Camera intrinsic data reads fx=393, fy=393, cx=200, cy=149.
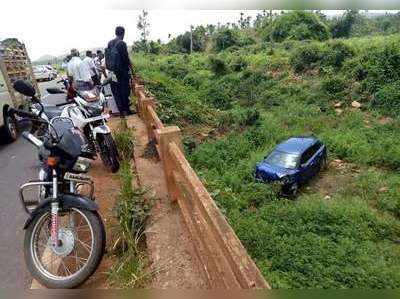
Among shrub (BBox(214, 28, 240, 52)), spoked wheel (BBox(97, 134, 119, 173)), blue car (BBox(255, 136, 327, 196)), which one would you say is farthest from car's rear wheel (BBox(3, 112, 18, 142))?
shrub (BBox(214, 28, 240, 52))

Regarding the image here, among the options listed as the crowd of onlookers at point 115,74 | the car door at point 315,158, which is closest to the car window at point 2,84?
the crowd of onlookers at point 115,74

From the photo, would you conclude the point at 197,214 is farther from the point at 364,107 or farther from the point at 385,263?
the point at 364,107

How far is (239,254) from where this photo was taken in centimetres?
194

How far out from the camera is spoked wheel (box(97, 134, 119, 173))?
18.6 feet

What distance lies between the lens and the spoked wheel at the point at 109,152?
18.6 ft

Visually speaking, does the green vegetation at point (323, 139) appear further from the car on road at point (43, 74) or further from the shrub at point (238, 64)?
the car on road at point (43, 74)

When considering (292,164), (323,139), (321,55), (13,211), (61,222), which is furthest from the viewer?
(321,55)

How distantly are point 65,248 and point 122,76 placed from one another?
17.9 ft

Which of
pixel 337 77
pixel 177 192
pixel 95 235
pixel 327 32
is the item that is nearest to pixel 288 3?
pixel 95 235

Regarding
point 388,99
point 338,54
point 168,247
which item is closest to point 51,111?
point 168,247

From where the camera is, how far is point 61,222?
3.50m

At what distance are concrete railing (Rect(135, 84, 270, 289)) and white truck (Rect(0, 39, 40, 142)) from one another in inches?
224

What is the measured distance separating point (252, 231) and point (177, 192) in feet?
9.75

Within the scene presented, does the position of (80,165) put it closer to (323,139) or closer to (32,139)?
(32,139)
